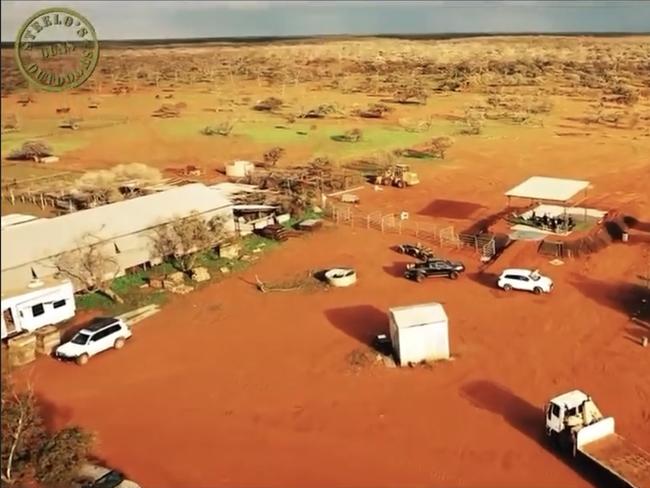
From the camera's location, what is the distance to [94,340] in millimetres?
18047

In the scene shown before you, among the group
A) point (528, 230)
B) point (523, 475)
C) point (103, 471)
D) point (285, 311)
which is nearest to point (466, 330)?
point (285, 311)

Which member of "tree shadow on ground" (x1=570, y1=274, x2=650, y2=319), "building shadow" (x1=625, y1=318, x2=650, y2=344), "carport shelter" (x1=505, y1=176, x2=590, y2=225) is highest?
"carport shelter" (x1=505, y1=176, x2=590, y2=225)

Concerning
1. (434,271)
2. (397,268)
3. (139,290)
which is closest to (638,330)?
(434,271)

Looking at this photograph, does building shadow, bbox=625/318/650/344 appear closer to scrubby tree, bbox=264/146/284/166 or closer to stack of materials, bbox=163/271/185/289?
stack of materials, bbox=163/271/185/289

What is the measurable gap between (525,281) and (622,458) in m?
9.25

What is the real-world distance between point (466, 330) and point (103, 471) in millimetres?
10213

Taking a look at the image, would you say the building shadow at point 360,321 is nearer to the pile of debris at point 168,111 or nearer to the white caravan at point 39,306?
the white caravan at point 39,306

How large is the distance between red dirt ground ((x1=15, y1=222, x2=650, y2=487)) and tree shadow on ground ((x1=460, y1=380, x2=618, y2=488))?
43 millimetres

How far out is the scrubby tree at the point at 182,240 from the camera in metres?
23.9

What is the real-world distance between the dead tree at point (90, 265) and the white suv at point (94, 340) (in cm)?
285

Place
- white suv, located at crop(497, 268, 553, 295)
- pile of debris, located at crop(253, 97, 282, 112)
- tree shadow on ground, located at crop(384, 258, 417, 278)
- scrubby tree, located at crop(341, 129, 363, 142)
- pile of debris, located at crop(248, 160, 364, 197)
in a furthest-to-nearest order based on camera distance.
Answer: pile of debris, located at crop(253, 97, 282, 112), scrubby tree, located at crop(341, 129, 363, 142), pile of debris, located at crop(248, 160, 364, 197), tree shadow on ground, located at crop(384, 258, 417, 278), white suv, located at crop(497, 268, 553, 295)

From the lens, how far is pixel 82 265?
21.3 meters

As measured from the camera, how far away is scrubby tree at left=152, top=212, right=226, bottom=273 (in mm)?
23859

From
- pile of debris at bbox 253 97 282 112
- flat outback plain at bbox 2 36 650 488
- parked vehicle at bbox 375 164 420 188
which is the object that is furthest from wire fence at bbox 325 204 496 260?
pile of debris at bbox 253 97 282 112
